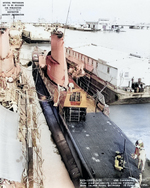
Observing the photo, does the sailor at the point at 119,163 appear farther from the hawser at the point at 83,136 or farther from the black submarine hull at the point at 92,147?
the black submarine hull at the point at 92,147

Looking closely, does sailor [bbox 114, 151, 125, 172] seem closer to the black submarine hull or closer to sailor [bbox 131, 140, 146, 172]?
the black submarine hull

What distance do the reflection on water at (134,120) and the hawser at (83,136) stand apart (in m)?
2.68

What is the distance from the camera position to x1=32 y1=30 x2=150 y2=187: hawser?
7149 mm

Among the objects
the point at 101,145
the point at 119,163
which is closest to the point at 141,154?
the point at 119,163

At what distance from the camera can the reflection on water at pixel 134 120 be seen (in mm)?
12687

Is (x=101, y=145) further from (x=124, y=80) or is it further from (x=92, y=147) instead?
(x=124, y=80)

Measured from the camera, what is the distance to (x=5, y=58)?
14570mm

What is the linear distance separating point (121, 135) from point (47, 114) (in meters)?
5.38

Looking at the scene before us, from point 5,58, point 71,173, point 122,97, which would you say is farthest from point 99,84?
point 71,173

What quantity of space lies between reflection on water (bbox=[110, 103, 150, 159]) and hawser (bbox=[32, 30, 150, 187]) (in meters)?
2.68

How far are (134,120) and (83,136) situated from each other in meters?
6.58

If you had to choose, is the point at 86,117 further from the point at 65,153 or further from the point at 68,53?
the point at 68,53

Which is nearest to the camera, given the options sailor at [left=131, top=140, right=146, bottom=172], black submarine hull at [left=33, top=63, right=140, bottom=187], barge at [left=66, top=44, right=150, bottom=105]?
sailor at [left=131, top=140, right=146, bottom=172]

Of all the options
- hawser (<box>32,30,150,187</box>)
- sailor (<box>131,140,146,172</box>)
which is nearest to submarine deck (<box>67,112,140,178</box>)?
hawser (<box>32,30,150,187</box>)
